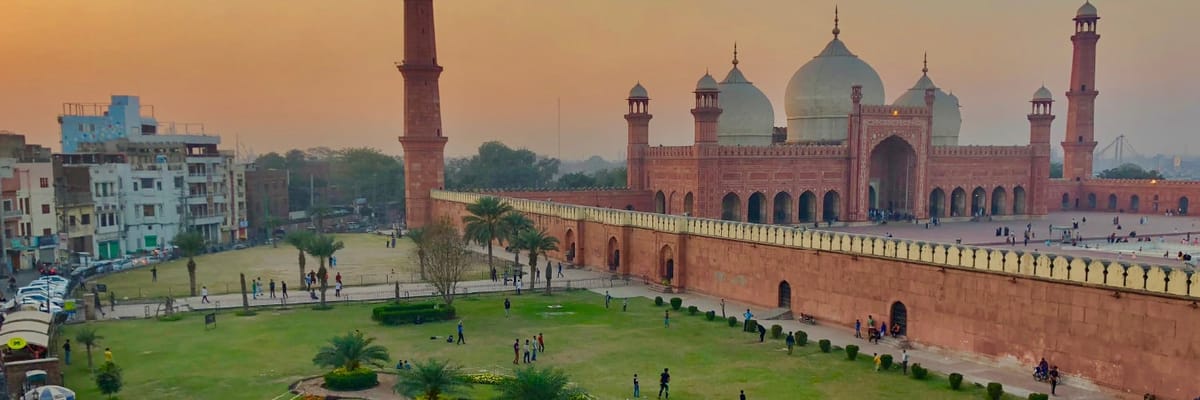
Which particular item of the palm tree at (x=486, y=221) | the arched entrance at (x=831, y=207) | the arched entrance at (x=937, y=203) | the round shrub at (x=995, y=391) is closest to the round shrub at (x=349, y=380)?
the round shrub at (x=995, y=391)

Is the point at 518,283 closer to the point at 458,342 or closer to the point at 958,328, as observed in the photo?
the point at 458,342

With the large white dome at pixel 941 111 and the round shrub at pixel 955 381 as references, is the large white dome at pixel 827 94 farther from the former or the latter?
the round shrub at pixel 955 381

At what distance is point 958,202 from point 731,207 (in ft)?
45.4

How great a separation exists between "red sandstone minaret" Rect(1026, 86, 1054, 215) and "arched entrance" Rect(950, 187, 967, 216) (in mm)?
4191

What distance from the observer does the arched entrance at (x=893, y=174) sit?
43.7 meters

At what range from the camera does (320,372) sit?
59.2ft

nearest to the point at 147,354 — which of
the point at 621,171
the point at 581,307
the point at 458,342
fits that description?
the point at 458,342

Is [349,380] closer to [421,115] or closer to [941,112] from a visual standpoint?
[421,115]

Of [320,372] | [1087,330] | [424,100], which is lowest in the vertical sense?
[320,372]

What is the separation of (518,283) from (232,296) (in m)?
9.56

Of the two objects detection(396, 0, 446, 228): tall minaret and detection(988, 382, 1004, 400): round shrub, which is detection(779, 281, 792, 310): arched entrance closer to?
detection(988, 382, 1004, 400): round shrub

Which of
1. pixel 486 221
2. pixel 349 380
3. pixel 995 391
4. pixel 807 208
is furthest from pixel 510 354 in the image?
pixel 807 208

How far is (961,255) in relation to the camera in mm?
19266

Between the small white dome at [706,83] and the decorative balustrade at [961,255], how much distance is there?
12.0m
